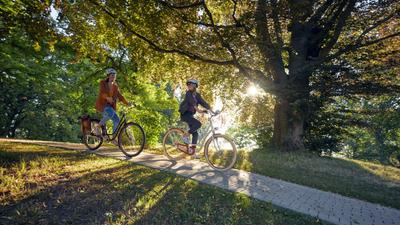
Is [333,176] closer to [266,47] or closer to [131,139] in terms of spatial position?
[266,47]

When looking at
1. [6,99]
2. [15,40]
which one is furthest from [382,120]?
[6,99]

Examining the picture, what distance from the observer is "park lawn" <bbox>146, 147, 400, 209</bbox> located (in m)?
6.44

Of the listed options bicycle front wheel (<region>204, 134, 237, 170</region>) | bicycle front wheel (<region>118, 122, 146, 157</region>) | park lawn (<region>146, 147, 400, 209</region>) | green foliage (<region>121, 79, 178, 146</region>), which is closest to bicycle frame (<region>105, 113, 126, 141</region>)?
bicycle front wheel (<region>118, 122, 146, 157</region>)

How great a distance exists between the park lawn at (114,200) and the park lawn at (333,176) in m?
2.79

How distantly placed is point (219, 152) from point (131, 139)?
8.37 feet

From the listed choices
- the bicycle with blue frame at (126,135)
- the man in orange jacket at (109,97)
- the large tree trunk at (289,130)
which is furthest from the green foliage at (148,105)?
the man in orange jacket at (109,97)

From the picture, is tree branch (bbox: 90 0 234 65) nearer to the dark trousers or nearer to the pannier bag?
the pannier bag

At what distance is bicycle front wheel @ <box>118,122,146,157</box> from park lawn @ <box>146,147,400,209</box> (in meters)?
2.07

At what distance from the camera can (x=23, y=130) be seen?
1152 inches

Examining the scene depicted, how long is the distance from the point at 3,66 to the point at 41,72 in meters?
2.49

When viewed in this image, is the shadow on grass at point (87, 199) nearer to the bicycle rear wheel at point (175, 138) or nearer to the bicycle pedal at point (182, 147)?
the bicycle pedal at point (182, 147)

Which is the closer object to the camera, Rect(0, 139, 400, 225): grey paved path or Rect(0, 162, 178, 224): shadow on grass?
Rect(0, 162, 178, 224): shadow on grass

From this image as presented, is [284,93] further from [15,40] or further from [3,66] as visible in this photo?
[3,66]

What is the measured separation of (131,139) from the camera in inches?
298
